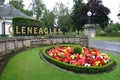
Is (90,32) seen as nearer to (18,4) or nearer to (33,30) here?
(33,30)

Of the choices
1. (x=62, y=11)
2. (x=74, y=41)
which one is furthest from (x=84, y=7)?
(x=74, y=41)

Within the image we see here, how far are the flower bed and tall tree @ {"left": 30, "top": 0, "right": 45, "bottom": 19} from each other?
178 feet

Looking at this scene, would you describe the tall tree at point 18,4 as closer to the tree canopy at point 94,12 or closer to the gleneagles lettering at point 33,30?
the tree canopy at point 94,12

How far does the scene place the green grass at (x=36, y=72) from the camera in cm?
961

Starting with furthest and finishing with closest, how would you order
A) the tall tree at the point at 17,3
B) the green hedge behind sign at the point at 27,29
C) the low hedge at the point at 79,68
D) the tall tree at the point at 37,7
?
1. the tall tree at the point at 37,7
2. the tall tree at the point at 17,3
3. the green hedge behind sign at the point at 27,29
4. the low hedge at the point at 79,68

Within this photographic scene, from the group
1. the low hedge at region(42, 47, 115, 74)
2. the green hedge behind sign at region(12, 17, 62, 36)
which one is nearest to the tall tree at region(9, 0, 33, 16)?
the green hedge behind sign at region(12, 17, 62, 36)

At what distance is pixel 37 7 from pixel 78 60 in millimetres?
56786

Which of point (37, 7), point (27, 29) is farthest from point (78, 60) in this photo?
point (37, 7)

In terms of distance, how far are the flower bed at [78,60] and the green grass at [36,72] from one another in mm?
358

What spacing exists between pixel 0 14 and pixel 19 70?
2687 centimetres

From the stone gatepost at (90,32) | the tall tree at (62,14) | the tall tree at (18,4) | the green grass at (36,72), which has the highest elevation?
the tall tree at (18,4)

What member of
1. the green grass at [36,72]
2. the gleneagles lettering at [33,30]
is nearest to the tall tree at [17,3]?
the gleneagles lettering at [33,30]

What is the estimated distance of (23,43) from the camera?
44.4 ft

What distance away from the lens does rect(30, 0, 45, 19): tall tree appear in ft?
220
